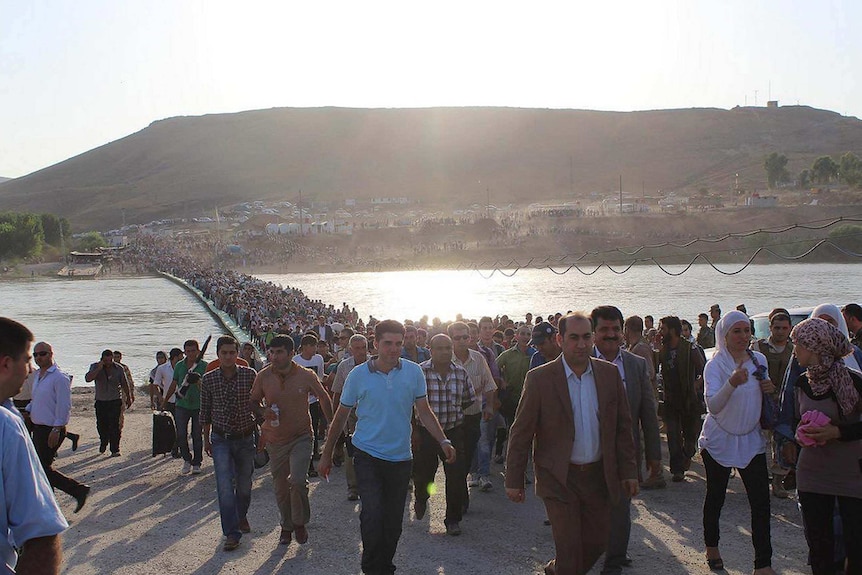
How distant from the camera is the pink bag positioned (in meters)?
4.47

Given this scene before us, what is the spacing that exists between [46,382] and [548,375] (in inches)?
221

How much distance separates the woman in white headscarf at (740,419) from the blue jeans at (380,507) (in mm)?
2007

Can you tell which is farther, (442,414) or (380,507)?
(442,414)

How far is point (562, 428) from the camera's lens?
178 inches

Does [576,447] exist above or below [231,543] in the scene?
above

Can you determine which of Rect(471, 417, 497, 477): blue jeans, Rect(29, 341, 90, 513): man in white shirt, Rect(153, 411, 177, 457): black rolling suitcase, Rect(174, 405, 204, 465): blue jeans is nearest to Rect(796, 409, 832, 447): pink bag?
Rect(471, 417, 497, 477): blue jeans

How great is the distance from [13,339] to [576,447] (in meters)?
2.83

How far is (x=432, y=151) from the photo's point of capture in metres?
181

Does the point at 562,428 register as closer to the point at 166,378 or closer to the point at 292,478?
the point at 292,478

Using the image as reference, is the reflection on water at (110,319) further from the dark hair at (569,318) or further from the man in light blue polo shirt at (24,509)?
the man in light blue polo shirt at (24,509)

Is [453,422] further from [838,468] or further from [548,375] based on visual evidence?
[838,468]

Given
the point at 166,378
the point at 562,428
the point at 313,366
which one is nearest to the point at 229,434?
the point at 313,366

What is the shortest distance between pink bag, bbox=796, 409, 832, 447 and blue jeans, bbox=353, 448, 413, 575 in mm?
2370

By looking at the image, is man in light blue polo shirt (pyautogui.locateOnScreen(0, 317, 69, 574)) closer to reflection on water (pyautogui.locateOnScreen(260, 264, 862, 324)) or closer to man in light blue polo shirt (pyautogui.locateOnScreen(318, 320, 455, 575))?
man in light blue polo shirt (pyautogui.locateOnScreen(318, 320, 455, 575))
